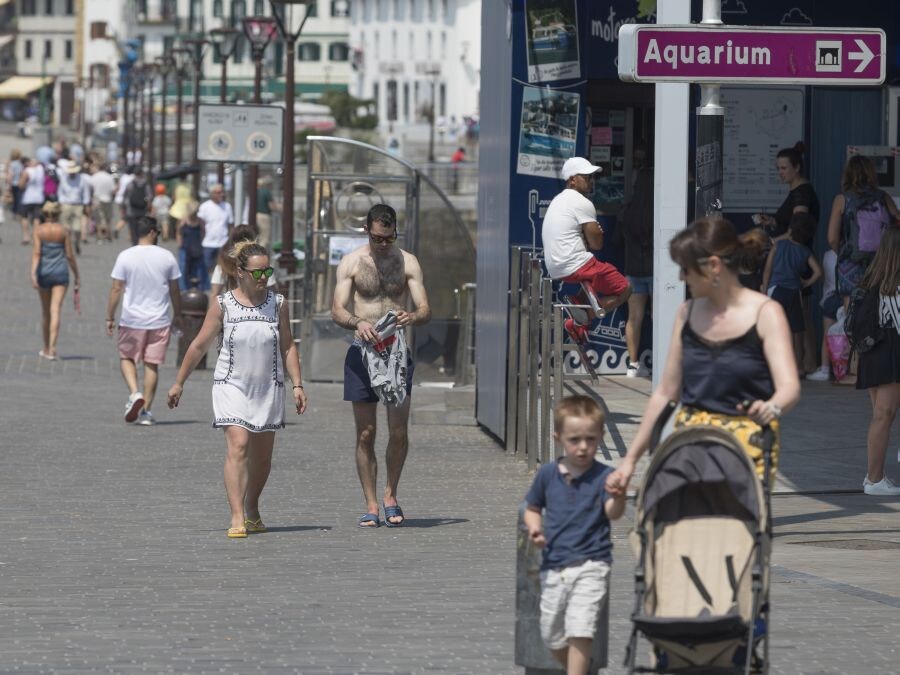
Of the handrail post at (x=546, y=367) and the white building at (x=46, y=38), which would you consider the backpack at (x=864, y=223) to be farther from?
the white building at (x=46, y=38)

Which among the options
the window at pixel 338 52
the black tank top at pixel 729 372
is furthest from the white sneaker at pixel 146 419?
the window at pixel 338 52

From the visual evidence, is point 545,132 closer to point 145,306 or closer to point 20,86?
point 145,306

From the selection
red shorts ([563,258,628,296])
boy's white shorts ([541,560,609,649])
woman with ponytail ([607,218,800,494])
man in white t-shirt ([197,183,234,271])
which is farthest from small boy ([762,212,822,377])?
man in white t-shirt ([197,183,234,271])

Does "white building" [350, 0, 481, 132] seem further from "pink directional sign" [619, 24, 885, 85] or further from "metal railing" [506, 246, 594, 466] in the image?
"pink directional sign" [619, 24, 885, 85]

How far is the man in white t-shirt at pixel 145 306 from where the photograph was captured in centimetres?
1691

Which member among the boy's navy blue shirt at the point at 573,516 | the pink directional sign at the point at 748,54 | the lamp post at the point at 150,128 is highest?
the lamp post at the point at 150,128

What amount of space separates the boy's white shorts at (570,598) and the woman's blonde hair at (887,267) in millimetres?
5459

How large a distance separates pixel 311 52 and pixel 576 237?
14859 cm

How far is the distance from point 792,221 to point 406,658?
383 inches

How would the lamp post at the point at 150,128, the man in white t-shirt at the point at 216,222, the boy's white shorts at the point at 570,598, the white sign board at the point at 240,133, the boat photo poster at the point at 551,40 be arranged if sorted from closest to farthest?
the boy's white shorts at the point at 570,598, the boat photo poster at the point at 551,40, the white sign board at the point at 240,133, the man in white t-shirt at the point at 216,222, the lamp post at the point at 150,128

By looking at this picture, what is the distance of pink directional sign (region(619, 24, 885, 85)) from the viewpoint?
1005 centimetres

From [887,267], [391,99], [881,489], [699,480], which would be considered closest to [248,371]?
[887,267]

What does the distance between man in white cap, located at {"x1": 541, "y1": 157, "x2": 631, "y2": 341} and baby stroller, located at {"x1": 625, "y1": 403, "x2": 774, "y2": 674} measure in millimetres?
7507

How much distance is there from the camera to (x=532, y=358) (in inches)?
542
